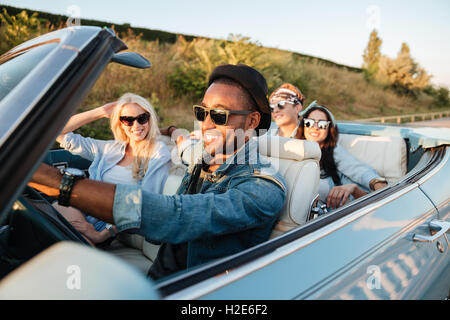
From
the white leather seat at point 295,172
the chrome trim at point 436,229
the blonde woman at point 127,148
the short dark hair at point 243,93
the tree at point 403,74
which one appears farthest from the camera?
the tree at point 403,74

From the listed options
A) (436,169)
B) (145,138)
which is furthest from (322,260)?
(145,138)

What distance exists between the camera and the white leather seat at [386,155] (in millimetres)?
3512

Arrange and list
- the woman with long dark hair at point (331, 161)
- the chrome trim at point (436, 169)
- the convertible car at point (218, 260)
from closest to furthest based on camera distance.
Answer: the convertible car at point (218, 260) < the chrome trim at point (436, 169) < the woman with long dark hair at point (331, 161)

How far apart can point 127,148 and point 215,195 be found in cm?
186

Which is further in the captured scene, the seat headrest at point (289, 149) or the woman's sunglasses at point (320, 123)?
the woman's sunglasses at point (320, 123)

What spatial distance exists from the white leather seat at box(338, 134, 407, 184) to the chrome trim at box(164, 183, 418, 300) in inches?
82.5

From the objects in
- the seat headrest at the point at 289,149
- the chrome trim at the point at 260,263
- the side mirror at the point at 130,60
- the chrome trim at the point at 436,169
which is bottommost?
the chrome trim at the point at 260,263

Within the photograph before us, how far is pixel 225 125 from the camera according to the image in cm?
178

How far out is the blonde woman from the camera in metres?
2.95

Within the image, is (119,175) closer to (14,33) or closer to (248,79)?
(248,79)

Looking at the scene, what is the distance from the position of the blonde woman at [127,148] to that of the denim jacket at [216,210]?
1.18 meters

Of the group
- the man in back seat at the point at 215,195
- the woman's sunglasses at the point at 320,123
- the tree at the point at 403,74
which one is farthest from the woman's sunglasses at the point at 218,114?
the tree at the point at 403,74

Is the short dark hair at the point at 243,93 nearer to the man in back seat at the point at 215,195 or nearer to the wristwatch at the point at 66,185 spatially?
the man in back seat at the point at 215,195
